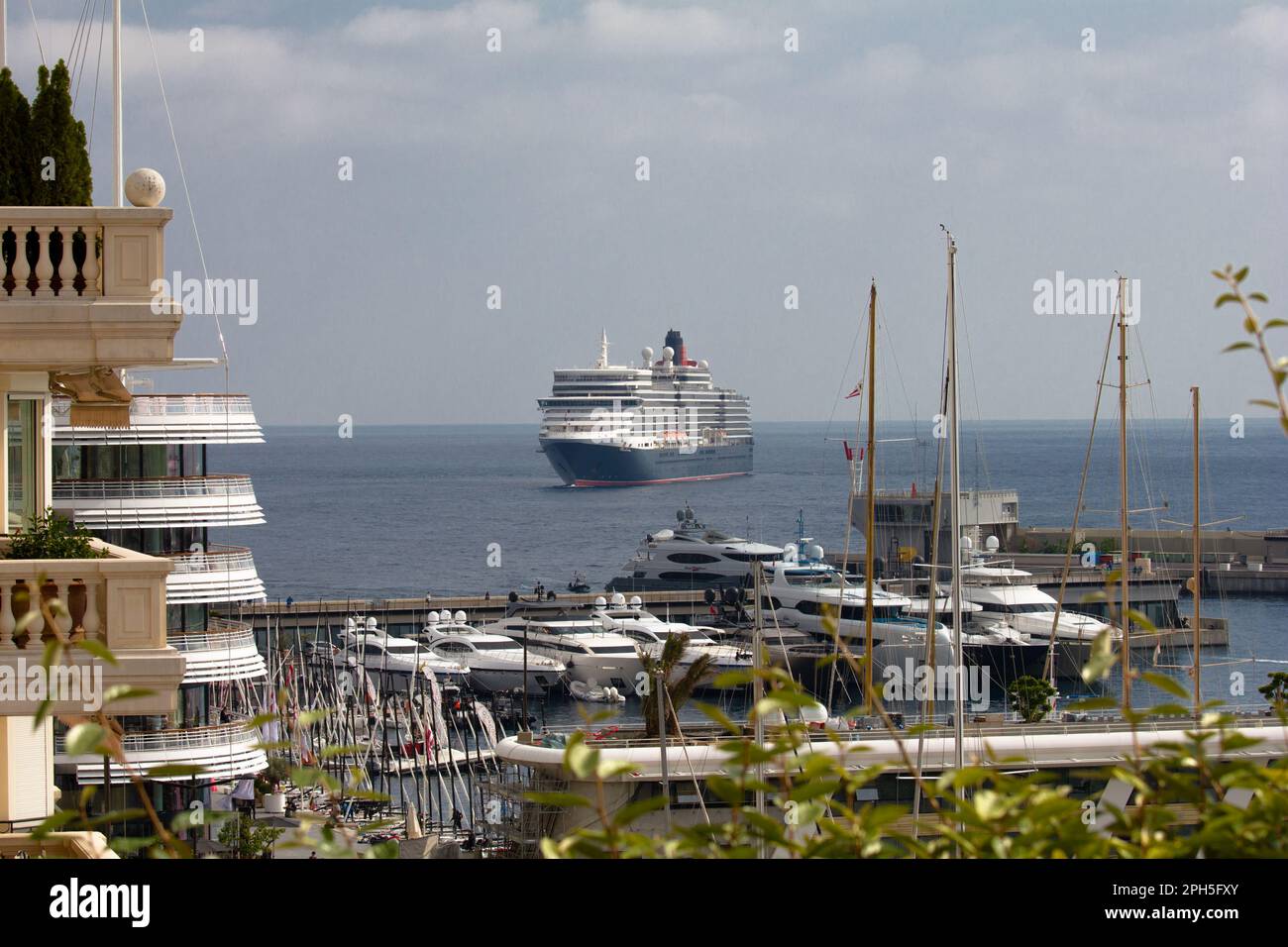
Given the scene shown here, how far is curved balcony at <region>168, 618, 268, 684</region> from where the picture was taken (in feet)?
49.3

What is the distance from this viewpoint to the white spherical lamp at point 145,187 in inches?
236

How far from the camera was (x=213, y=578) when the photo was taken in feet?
51.3

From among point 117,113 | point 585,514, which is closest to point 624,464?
point 585,514

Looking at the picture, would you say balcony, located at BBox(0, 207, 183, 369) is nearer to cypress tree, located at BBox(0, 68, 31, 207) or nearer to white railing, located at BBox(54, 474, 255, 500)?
cypress tree, located at BBox(0, 68, 31, 207)

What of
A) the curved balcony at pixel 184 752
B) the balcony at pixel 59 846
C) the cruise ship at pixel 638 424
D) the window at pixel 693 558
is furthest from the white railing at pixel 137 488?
the cruise ship at pixel 638 424

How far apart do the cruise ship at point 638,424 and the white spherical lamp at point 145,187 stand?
3764 inches

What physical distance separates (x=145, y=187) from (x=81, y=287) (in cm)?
50

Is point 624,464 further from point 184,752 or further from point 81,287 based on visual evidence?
point 81,287

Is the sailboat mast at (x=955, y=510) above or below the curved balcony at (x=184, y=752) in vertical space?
above

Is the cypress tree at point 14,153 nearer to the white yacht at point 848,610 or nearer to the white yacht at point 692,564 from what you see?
the white yacht at point 848,610

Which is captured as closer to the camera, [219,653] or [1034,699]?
[219,653]

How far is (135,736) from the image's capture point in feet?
47.2

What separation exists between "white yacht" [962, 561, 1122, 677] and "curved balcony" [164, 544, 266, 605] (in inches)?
858
